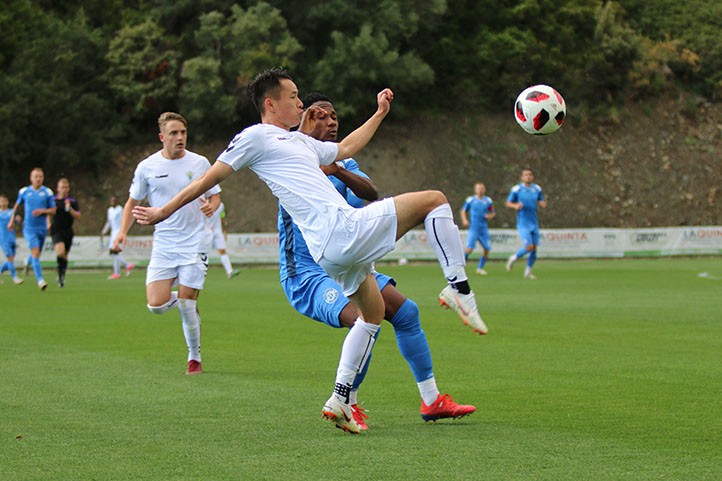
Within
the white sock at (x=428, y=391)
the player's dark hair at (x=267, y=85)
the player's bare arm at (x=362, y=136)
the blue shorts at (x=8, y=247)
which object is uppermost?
the player's dark hair at (x=267, y=85)

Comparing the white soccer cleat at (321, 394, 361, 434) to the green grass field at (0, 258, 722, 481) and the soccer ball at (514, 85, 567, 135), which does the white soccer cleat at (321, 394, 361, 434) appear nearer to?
the green grass field at (0, 258, 722, 481)

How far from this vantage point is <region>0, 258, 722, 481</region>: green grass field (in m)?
5.62

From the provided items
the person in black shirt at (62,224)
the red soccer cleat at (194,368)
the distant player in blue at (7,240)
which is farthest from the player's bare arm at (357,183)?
the distant player in blue at (7,240)

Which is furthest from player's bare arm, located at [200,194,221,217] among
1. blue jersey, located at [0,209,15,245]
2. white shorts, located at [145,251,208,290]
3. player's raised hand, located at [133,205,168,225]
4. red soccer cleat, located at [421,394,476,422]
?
blue jersey, located at [0,209,15,245]

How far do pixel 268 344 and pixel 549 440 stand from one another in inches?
253

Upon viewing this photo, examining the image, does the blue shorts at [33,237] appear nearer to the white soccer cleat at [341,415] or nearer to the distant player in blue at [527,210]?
the distant player in blue at [527,210]

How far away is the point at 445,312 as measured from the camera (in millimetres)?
16484

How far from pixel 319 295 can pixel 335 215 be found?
3.79ft

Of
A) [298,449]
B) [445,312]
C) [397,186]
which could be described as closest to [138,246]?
[397,186]

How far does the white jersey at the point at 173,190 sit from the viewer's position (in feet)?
34.7

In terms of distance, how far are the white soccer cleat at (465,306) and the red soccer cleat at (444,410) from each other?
2.71 feet

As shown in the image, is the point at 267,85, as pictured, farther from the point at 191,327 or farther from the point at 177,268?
the point at 177,268

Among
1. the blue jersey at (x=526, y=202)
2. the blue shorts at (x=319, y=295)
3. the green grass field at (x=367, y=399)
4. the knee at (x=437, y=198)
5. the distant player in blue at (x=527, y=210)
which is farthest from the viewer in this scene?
the blue jersey at (x=526, y=202)

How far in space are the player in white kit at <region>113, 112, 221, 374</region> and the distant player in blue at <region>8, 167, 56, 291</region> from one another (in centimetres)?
1312
